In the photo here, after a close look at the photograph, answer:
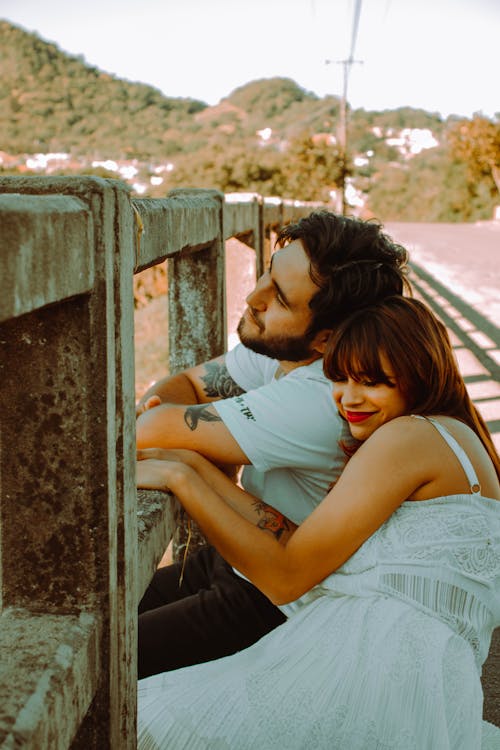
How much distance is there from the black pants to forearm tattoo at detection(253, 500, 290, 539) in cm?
25

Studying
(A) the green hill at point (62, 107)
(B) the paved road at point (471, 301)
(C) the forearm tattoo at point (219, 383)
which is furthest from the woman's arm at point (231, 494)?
(A) the green hill at point (62, 107)

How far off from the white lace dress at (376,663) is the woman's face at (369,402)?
137mm

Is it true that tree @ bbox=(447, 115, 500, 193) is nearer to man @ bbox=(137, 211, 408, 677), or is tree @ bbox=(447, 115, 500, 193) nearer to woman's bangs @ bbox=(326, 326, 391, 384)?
man @ bbox=(137, 211, 408, 677)

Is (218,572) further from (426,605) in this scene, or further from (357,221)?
(357,221)

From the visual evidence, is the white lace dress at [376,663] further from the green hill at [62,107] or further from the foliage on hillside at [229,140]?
the green hill at [62,107]

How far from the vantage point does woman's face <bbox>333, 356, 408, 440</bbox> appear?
6.42ft

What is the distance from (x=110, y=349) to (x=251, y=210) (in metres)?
3.41

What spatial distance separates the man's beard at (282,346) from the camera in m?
2.32

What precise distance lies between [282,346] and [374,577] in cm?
75

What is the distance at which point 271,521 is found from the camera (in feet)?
6.66

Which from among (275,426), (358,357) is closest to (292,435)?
(275,426)

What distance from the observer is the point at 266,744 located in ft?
5.52

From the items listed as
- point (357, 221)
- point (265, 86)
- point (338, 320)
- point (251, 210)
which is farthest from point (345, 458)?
point (265, 86)

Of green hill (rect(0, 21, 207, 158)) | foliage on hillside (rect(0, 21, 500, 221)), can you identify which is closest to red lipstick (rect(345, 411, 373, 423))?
foliage on hillside (rect(0, 21, 500, 221))
